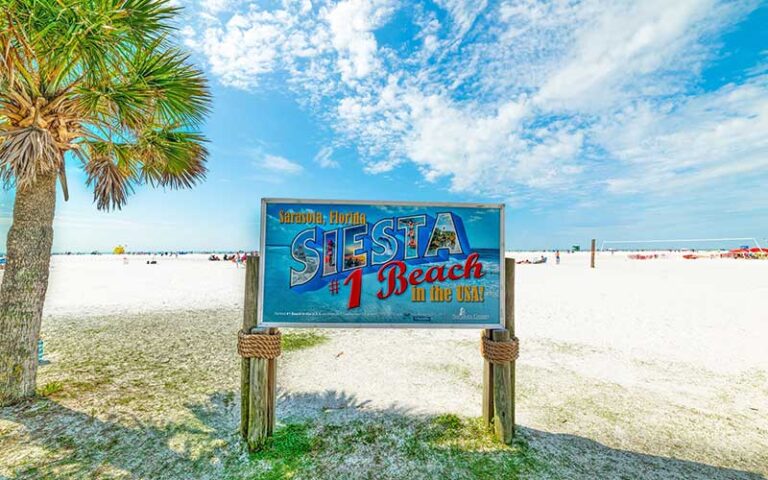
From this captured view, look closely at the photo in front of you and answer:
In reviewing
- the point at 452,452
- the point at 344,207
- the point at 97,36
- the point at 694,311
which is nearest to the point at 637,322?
the point at 694,311

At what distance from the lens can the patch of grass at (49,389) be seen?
171 inches

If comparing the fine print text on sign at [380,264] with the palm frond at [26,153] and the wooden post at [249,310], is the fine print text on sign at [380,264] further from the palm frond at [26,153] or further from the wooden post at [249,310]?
the palm frond at [26,153]

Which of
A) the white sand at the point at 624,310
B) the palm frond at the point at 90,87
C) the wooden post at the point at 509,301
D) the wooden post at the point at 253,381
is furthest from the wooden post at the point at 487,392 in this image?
the palm frond at the point at 90,87

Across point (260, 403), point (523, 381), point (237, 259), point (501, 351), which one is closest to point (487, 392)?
point (501, 351)

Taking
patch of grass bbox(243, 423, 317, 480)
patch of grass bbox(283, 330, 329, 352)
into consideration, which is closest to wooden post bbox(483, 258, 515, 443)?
patch of grass bbox(243, 423, 317, 480)

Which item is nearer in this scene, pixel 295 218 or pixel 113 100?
pixel 295 218

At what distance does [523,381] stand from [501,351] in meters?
2.25

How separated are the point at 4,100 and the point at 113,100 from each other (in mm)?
1099

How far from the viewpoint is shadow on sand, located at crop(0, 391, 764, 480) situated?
9.98ft

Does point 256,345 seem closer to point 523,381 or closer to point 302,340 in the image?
point 523,381

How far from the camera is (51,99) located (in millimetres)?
4074

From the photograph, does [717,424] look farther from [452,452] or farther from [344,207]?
[344,207]

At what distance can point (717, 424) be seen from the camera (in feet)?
13.1

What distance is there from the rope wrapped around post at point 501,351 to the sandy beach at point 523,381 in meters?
0.95
